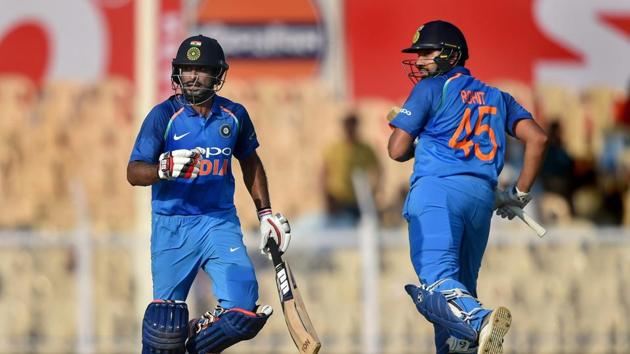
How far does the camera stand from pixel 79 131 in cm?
1688

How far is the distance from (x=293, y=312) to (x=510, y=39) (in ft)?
36.1

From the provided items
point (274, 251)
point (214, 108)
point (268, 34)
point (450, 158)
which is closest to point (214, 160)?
point (214, 108)

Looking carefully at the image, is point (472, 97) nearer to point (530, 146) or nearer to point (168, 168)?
point (530, 146)

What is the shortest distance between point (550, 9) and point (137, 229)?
705 cm

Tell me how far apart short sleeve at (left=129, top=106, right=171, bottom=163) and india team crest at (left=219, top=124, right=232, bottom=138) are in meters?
0.35

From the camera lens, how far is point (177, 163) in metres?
8.91

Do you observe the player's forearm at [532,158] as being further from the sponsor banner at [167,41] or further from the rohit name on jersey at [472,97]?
the sponsor banner at [167,41]

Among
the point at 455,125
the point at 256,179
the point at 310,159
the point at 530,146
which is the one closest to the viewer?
the point at 455,125

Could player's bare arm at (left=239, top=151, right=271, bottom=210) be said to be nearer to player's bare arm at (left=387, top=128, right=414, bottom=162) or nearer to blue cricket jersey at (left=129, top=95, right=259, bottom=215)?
blue cricket jersey at (left=129, top=95, right=259, bottom=215)

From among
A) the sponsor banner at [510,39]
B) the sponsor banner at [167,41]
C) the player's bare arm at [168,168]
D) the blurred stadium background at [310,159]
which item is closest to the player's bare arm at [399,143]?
the player's bare arm at [168,168]

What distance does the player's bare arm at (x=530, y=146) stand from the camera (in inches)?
377

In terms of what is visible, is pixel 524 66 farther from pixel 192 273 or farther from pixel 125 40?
pixel 192 273

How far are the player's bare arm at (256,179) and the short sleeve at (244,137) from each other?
53mm

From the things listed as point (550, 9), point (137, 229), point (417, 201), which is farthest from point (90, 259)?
point (550, 9)
